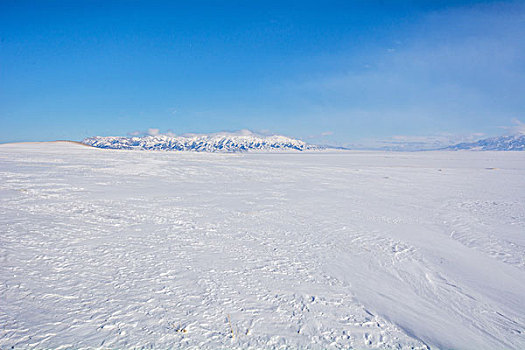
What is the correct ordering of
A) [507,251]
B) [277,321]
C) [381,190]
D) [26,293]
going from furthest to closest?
[381,190] < [507,251] < [26,293] < [277,321]

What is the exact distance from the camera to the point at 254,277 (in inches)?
170

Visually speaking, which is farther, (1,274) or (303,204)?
(303,204)

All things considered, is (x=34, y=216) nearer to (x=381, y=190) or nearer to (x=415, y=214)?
(x=415, y=214)

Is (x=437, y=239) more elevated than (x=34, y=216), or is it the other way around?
(x=34, y=216)

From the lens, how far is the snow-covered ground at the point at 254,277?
3127 millimetres

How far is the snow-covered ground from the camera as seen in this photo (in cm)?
313

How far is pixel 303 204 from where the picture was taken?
9.72 metres

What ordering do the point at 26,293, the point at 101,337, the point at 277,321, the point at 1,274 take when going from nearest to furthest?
1. the point at 101,337
2. the point at 277,321
3. the point at 26,293
4. the point at 1,274

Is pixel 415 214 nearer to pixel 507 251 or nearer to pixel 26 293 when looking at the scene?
pixel 507 251

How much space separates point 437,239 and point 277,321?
15.9 feet

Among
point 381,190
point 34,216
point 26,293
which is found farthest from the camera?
point 381,190

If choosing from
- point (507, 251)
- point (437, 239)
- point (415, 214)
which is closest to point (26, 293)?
point (437, 239)

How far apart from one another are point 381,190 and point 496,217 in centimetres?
511

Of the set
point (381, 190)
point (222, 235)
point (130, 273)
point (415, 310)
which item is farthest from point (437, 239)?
point (381, 190)
